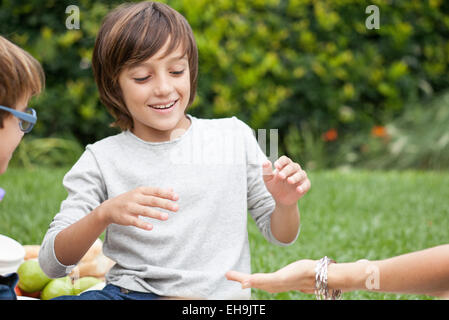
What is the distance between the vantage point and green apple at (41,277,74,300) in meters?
2.12

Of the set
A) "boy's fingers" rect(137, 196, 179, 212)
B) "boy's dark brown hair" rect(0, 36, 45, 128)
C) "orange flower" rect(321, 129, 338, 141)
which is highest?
"orange flower" rect(321, 129, 338, 141)

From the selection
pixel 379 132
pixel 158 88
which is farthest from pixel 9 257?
pixel 379 132

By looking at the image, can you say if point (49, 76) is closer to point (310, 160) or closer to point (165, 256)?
point (310, 160)

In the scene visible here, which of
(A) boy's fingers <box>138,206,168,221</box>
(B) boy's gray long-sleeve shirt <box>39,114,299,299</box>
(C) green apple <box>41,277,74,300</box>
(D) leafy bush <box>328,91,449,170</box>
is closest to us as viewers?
(A) boy's fingers <box>138,206,168,221</box>

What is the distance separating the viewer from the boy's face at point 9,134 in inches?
55.6

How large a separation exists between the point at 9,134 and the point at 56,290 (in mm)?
869

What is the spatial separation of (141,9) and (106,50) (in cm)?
14

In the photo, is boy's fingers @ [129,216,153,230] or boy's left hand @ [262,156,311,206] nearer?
boy's fingers @ [129,216,153,230]

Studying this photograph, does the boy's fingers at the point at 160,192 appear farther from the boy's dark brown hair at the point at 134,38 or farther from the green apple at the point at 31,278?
the green apple at the point at 31,278

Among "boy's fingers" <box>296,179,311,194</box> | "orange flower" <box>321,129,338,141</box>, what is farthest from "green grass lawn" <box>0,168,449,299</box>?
"boy's fingers" <box>296,179,311,194</box>

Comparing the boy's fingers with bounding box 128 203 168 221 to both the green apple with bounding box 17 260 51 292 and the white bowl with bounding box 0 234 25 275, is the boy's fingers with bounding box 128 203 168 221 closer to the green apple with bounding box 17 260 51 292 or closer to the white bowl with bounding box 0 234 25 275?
the white bowl with bounding box 0 234 25 275

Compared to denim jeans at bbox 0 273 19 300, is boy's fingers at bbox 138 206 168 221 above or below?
above

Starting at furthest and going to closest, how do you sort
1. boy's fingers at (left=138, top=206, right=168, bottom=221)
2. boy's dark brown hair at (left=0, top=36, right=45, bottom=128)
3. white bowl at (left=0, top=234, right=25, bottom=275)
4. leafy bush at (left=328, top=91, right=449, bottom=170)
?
leafy bush at (left=328, top=91, right=449, bottom=170)
white bowl at (left=0, top=234, right=25, bottom=275)
boy's dark brown hair at (left=0, top=36, right=45, bottom=128)
boy's fingers at (left=138, top=206, right=168, bottom=221)

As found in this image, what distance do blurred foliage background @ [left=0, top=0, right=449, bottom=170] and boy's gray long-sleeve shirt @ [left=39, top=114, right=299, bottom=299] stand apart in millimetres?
2307
